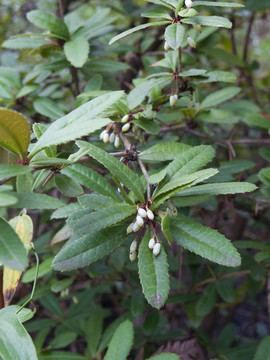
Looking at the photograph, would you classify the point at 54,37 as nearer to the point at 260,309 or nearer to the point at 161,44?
the point at 161,44

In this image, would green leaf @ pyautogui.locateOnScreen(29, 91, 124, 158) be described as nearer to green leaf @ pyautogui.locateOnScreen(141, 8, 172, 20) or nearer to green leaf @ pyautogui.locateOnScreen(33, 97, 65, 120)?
green leaf @ pyautogui.locateOnScreen(141, 8, 172, 20)

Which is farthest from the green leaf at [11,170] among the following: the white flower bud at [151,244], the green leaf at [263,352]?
the green leaf at [263,352]

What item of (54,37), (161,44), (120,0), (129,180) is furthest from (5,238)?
(120,0)

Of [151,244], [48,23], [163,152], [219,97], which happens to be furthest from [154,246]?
[48,23]

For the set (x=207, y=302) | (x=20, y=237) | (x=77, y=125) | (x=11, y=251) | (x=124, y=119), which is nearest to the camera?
(x=11, y=251)

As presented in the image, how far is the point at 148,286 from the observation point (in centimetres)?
68

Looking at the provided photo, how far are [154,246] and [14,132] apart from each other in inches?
12.7

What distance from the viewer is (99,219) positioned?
0.67 meters

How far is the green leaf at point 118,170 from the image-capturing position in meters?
0.71

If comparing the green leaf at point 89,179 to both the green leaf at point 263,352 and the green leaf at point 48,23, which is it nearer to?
the green leaf at point 48,23

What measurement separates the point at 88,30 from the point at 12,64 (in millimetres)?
491

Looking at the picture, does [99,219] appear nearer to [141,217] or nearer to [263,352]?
[141,217]

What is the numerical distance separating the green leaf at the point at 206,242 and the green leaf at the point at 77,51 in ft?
1.95

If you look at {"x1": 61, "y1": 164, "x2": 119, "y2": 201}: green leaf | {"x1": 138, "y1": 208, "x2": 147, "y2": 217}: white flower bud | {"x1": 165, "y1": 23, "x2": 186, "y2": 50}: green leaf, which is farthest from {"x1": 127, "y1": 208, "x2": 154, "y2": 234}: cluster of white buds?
{"x1": 165, "y1": 23, "x2": 186, "y2": 50}: green leaf
